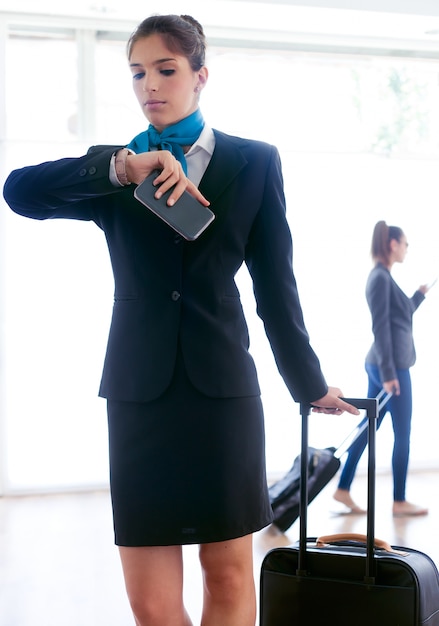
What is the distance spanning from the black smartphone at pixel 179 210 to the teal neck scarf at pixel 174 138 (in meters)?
0.13

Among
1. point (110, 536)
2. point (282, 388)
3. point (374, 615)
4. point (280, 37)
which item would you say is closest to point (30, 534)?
point (110, 536)

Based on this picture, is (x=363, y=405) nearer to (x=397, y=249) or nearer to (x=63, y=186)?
(x=63, y=186)

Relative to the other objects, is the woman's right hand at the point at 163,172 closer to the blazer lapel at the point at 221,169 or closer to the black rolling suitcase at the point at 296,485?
the blazer lapel at the point at 221,169

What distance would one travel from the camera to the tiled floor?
10.1 ft

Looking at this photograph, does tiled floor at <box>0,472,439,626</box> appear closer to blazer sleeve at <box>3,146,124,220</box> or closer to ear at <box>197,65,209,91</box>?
blazer sleeve at <box>3,146,124,220</box>

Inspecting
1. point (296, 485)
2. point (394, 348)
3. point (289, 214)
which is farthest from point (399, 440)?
point (289, 214)

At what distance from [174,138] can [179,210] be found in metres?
0.21

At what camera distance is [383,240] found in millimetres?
4547

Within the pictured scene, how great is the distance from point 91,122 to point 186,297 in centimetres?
395

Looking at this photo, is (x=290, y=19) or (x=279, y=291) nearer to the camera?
(x=279, y=291)

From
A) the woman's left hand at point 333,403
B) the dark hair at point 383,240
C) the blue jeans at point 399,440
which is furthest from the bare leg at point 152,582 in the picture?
the dark hair at point 383,240

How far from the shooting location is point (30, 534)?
13.6 ft

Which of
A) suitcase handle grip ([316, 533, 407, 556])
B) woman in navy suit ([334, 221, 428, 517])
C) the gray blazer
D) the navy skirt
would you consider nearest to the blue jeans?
woman in navy suit ([334, 221, 428, 517])

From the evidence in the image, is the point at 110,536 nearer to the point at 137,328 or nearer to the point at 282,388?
the point at 282,388
